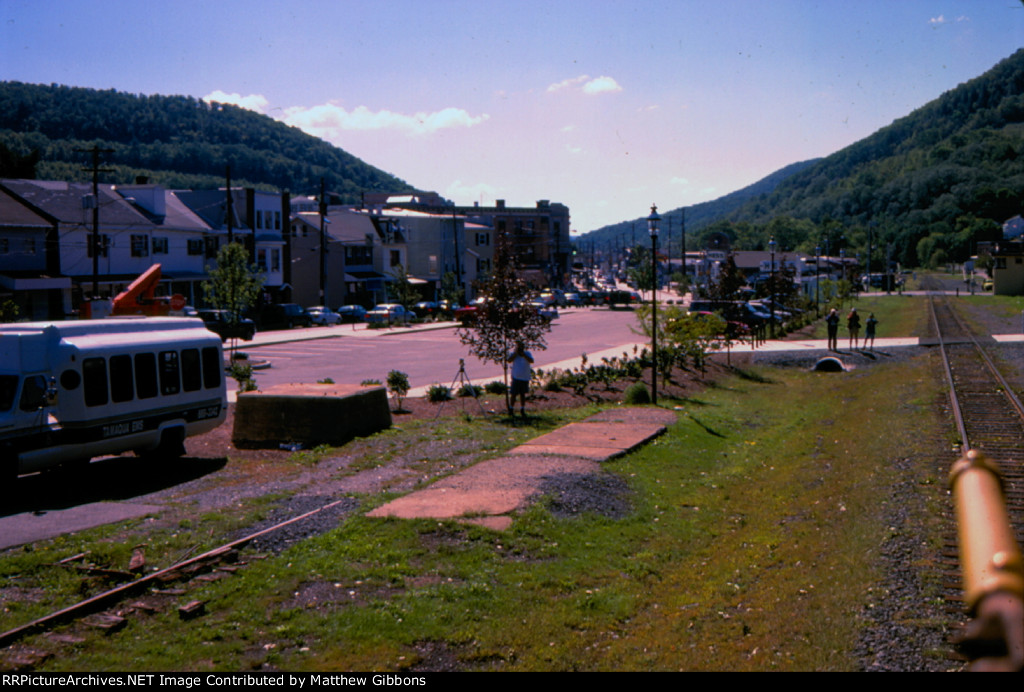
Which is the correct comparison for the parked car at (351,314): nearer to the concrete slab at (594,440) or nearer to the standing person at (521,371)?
the standing person at (521,371)

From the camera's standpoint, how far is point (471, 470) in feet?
47.0

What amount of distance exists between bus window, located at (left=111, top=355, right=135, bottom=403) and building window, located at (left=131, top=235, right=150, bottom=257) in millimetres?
44100

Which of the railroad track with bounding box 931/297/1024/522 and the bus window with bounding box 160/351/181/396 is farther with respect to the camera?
the bus window with bounding box 160/351/181/396

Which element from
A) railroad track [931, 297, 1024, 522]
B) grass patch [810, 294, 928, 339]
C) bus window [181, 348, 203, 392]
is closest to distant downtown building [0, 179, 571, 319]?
bus window [181, 348, 203, 392]

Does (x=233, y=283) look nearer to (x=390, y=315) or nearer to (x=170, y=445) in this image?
(x=390, y=315)

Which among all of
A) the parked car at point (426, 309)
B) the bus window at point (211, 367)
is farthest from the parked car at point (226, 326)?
the bus window at point (211, 367)

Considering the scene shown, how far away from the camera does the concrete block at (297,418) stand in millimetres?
16969

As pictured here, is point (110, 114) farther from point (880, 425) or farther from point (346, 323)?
point (880, 425)

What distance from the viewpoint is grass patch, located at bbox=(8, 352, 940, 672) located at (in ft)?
23.9

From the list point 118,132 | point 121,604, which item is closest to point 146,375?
point 121,604

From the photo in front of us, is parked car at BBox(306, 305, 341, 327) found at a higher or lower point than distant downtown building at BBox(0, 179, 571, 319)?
lower

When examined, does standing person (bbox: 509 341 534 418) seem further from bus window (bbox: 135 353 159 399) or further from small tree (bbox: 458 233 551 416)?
bus window (bbox: 135 353 159 399)

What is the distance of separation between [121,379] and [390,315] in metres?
44.5
